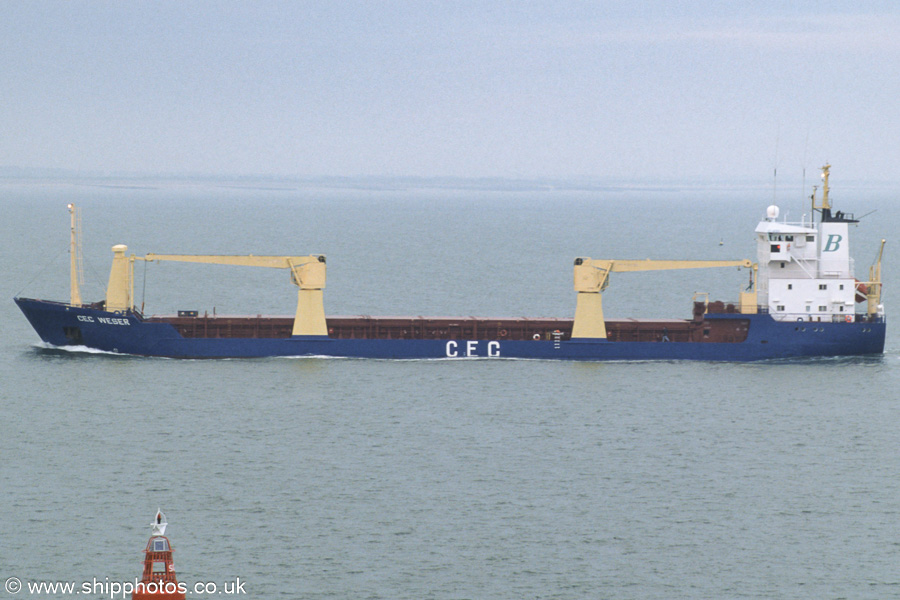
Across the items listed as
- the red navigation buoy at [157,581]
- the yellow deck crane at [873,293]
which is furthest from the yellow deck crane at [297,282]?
the red navigation buoy at [157,581]

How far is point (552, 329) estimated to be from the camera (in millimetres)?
65688

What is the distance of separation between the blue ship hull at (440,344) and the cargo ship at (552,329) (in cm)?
5

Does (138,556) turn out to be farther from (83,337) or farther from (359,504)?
(83,337)

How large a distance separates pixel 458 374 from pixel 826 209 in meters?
20.0

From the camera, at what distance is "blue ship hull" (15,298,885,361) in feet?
204

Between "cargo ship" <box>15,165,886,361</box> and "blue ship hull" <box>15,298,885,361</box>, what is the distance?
48mm

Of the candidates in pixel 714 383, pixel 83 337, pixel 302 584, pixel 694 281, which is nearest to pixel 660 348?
pixel 714 383

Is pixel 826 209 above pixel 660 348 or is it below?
above

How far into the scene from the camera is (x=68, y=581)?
3306 cm

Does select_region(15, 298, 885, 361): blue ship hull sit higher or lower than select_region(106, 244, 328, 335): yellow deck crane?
lower

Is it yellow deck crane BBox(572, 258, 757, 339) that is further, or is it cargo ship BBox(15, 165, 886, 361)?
yellow deck crane BBox(572, 258, 757, 339)

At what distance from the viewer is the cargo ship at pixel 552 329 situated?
6250cm

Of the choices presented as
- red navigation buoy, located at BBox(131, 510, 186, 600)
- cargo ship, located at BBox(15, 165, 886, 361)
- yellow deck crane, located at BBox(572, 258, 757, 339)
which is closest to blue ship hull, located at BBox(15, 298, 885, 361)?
cargo ship, located at BBox(15, 165, 886, 361)

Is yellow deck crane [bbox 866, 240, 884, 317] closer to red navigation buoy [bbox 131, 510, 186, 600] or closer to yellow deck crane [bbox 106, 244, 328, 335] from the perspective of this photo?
yellow deck crane [bbox 106, 244, 328, 335]
